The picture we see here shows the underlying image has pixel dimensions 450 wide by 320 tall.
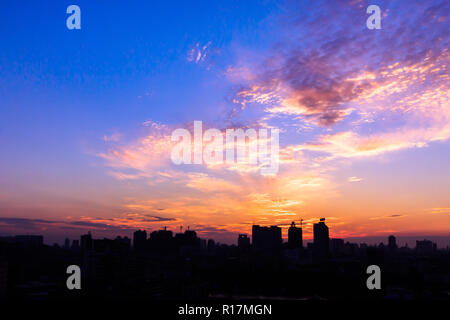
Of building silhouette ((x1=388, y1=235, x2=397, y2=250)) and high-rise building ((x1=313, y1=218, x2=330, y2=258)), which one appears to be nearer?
high-rise building ((x1=313, y1=218, x2=330, y2=258))

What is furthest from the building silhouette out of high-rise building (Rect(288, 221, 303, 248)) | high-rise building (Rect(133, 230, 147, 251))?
high-rise building (Rect(133, 230, 147, 251))

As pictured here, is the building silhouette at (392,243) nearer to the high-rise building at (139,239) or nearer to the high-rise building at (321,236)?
the high-rise building at (321,236)

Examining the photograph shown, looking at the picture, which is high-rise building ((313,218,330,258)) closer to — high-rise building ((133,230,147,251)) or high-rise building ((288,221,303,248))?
high-rise building ((288,221,303,248))

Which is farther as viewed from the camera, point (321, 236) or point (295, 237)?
point (295, 237)

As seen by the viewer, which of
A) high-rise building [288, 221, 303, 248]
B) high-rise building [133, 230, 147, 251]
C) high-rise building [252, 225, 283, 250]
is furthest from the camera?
high-rise building [288, 221, 303, 248]

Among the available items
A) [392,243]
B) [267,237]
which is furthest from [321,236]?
[392,243]

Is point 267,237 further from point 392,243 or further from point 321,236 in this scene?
point 392,243
